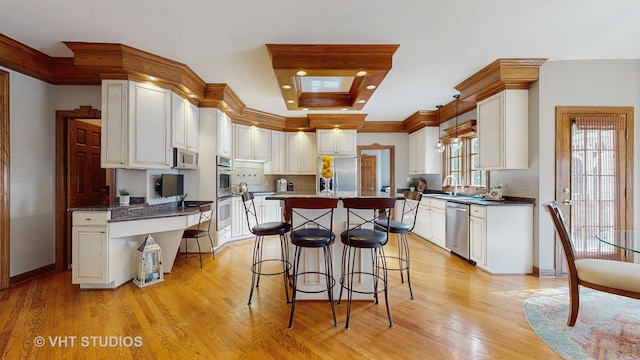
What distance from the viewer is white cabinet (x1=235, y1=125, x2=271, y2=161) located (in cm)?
569

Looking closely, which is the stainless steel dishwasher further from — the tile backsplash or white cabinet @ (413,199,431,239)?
the tile backsplash

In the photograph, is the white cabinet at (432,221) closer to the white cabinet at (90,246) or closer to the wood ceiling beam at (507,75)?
the wood ceiling beam at (507,75)

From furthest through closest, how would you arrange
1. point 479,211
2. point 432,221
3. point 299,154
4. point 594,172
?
point 299,154 < point 432,221 < point 479,211 < point 594,172

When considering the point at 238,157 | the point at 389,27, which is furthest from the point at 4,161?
the point at 389,27

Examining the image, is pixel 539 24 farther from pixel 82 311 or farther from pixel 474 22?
pixel 82 311

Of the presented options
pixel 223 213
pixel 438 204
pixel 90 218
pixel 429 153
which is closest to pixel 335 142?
pixel 429 153

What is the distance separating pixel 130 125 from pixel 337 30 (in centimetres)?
254

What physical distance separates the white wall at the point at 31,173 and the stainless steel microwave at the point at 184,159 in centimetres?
151

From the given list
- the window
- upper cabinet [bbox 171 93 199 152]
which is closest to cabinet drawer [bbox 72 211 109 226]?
upper cabinet [bbox 171 93 199 152]

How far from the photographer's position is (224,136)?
4891 millimetres

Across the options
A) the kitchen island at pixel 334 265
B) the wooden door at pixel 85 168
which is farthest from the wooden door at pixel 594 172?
the wooden door at pixel 85 168

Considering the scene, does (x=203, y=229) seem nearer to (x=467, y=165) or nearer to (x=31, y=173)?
(x=31, y=173)
